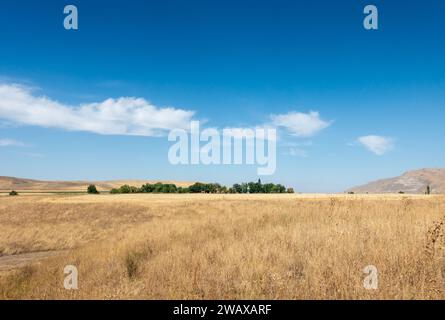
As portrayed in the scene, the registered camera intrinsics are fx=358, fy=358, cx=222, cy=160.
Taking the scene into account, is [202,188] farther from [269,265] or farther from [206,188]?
[269,265]

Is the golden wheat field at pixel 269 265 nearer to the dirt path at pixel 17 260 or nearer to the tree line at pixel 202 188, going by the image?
the dirt path at pixel 17 260

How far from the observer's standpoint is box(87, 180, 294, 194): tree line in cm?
13002

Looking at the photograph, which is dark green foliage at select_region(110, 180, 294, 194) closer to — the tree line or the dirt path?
the tree line

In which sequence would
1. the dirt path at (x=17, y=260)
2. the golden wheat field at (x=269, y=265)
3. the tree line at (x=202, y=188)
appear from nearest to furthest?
the golden wheat field at (x=269, y=265)
the dirt path at (x=17, y=260)
the tree line at (x=202, y=188)

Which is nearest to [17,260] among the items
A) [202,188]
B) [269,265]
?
[269,265]

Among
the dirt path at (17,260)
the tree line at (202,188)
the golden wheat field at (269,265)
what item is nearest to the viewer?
the golden wheat field at (269,265)

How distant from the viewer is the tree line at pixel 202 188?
130 m

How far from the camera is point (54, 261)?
1281 cm

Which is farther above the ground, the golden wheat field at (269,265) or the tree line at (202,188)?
the golden wheat field at (269,265)

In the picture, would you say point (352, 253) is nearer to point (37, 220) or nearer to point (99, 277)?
point (99, 277)

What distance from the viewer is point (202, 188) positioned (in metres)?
134

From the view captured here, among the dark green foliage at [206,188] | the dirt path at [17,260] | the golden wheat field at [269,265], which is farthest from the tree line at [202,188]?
the golden wheat field at [269,265]

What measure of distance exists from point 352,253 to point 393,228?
8.36 ft
